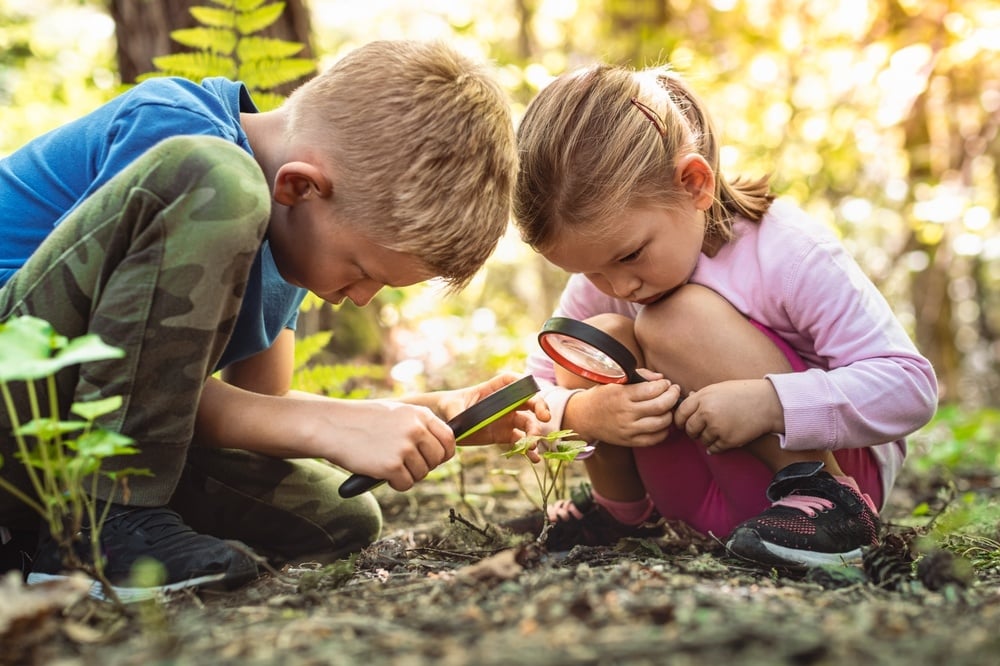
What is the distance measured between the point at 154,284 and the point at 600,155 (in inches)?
47.6

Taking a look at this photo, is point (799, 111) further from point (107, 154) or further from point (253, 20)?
point (107, 154)

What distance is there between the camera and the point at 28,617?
4.45 ft

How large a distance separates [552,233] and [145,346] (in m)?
1.11

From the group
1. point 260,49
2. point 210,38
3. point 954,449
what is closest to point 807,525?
point 954,449

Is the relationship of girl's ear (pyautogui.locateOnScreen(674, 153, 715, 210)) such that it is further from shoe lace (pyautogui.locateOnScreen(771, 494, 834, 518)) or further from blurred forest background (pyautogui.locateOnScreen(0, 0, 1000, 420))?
blurred forest background (pyautogui.locateOnScreen(0, 0, 1000, 420))

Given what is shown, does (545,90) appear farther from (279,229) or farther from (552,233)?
(279,229)

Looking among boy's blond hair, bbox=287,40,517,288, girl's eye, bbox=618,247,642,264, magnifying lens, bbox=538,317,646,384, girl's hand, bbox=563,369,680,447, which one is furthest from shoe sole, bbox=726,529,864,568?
boy's blond hair, bbox=287,40,517,288

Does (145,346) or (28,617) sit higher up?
(145,346)

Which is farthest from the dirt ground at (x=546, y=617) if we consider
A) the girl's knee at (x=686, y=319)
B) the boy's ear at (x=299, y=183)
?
the boy's ear at (x=299, y=183)

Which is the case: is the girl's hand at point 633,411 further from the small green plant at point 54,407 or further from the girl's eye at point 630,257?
the small green plant at point 54,407

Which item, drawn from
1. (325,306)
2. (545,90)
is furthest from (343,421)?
(325,306)

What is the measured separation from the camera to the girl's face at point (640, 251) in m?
2.34

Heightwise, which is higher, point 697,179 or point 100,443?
point 697,179

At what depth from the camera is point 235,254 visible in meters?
1.78
